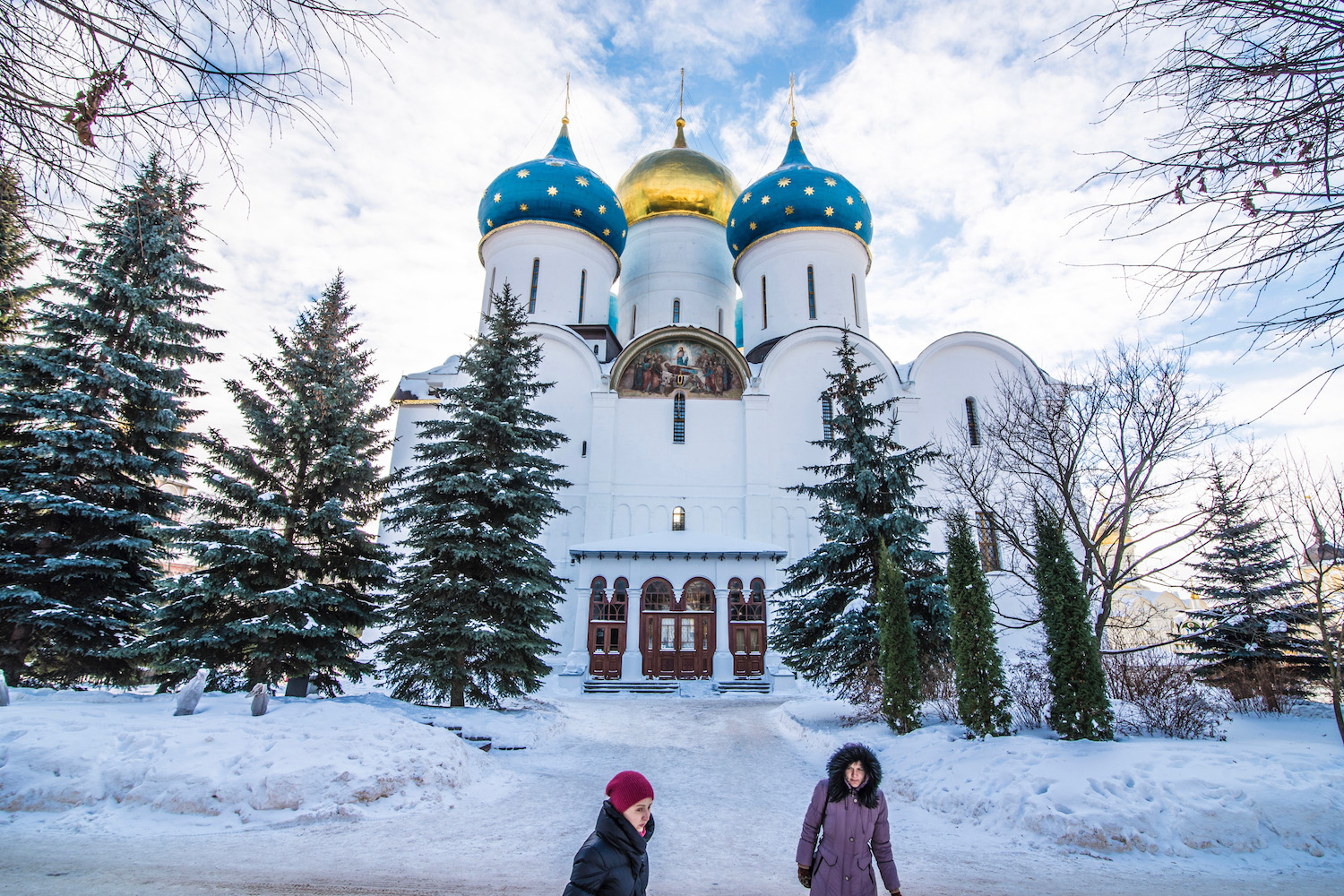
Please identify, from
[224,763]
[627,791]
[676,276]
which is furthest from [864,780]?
[676,276]

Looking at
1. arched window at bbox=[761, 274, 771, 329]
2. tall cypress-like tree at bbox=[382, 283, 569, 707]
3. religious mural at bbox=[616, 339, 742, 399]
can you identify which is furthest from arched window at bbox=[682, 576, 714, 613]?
arched window at bbox=[761, 274, 771, 329]

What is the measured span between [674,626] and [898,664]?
309 inches

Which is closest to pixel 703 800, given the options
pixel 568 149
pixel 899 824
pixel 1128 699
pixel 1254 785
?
pixel 899 824

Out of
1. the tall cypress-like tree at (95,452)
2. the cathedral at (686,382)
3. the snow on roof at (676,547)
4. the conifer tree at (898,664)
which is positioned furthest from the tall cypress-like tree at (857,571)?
the tall cypress-like tree at (95,452)

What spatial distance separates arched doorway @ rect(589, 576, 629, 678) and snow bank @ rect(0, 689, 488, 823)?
27.0 ft

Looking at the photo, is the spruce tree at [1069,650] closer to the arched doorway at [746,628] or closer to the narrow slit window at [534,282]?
the arched doorway at [746,628]

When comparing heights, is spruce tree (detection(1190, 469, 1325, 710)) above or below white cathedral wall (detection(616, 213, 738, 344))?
below

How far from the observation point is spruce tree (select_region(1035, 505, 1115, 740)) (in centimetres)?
591

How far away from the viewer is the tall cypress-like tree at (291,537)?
7.98 m

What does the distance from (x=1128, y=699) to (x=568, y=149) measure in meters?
22.2

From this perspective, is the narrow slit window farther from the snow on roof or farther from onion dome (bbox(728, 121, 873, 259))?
the snow on roof

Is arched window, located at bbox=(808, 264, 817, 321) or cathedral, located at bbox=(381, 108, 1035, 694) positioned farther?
arched window, located at bbox=(808, 264, 817, 321)

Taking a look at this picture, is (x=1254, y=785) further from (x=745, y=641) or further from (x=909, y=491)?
(x=745, y=641)

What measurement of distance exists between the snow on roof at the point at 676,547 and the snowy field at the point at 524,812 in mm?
8182
